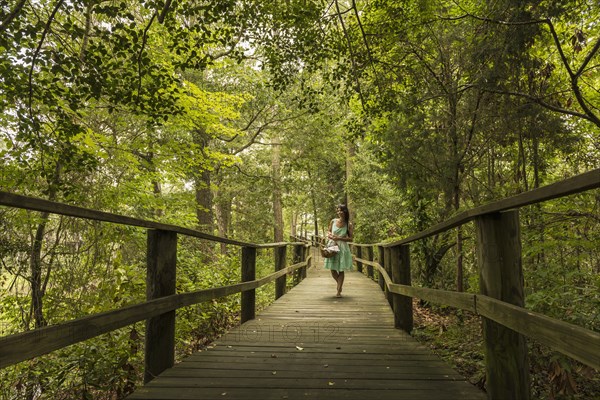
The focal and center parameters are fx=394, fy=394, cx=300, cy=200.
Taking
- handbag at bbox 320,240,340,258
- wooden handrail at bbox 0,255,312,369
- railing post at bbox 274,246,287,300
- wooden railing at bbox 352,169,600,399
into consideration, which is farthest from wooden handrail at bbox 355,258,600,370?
railing post at bbox 274,246,287,300

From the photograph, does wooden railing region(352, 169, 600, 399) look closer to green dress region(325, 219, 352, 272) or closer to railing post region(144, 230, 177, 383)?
railing post region(144, 230, 177, 383)

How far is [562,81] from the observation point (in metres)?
6.46

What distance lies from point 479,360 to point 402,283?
123 cm

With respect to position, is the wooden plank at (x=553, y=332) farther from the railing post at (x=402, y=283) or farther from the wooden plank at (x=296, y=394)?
the railing post at (x=402, y=283)

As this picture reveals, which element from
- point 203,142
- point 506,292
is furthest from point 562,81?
point 203,142

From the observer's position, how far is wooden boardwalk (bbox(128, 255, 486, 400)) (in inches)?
110

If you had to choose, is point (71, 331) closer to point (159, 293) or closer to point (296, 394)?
point (159, 293)

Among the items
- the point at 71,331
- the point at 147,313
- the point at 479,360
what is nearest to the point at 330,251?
the point at 479,360

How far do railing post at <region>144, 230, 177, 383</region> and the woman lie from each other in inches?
198

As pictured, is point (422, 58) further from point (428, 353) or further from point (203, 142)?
point (203, 142)

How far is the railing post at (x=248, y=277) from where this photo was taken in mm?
5453

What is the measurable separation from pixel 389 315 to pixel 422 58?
15.9 ft

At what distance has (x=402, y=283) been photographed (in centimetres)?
523

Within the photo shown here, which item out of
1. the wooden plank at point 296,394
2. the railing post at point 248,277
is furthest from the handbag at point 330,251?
the wooden plank at point 296,394
